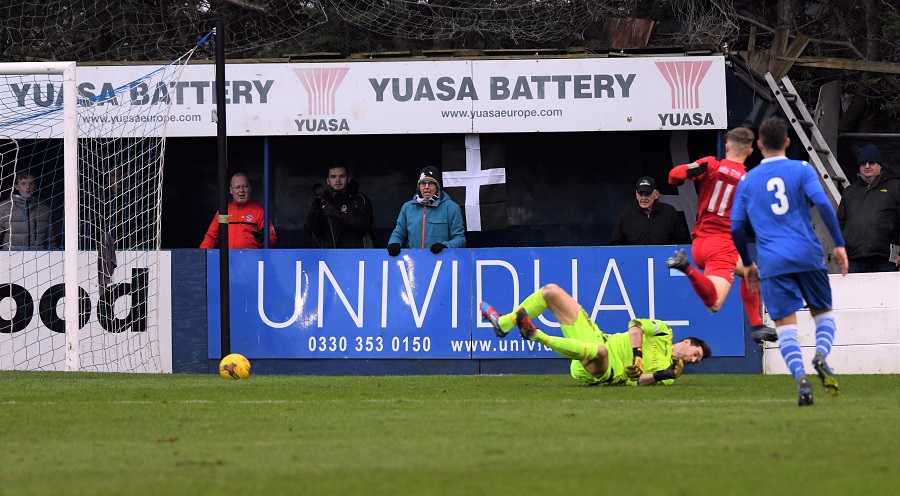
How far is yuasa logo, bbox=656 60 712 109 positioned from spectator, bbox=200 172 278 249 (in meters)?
5.17

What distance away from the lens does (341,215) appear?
15.6 metres

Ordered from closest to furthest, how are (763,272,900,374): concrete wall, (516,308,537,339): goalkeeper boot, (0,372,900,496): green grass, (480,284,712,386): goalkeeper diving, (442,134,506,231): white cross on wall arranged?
(0,372,900,496): green grass < (516,308,537,339): goalkeeper boot < (480,284,712,386): goalkeeper diving < (763,272,900,374): concrete wall < (442,134,506,231): white cross on wall

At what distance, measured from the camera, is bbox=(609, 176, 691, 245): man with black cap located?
14258 mm

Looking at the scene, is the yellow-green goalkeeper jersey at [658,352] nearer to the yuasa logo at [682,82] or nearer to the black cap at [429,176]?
the black cap at [429,176]

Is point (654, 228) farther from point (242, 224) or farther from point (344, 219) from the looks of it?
point (242, 224)

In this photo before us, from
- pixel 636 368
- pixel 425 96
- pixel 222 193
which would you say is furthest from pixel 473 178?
pixel 636 368

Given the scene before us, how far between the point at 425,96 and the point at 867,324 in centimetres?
575

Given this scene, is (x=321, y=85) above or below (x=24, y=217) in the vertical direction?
above

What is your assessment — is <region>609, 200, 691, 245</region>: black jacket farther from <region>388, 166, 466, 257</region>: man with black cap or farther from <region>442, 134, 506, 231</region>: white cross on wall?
<region>442, 134, 506, 231</region>: white cross on wall

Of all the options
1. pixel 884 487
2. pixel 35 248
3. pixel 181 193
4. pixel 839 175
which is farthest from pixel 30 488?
pixel 181 193

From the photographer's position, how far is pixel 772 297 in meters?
8.38

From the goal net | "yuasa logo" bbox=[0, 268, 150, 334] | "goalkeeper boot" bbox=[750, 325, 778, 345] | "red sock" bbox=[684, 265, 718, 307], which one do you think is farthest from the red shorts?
"yuasa logo" bbox=[0, 268, 150, 334]

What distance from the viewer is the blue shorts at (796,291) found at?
8.33 metres

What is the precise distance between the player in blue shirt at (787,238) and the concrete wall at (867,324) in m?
5.17
